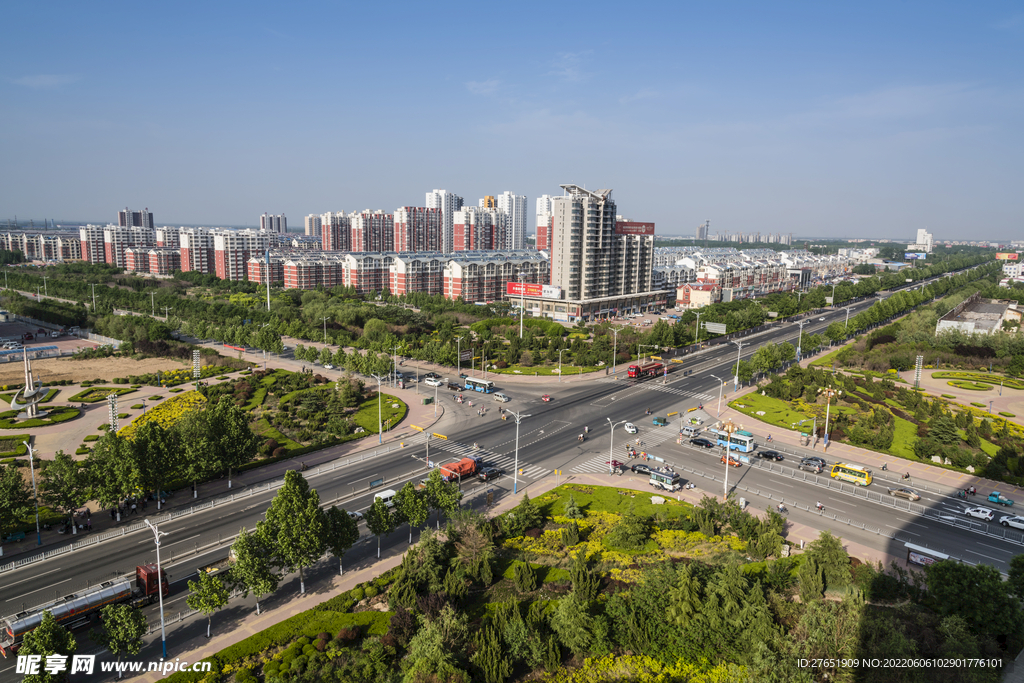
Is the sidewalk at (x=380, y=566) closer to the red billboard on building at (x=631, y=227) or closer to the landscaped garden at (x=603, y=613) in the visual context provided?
the landscaped garden at (x=603, y=613)

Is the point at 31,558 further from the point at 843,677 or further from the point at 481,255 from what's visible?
the point at 481,255

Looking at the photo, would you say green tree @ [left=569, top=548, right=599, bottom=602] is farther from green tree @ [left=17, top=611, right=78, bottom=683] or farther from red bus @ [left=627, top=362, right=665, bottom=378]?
red bus @ [left=627, top=362, right=665, bottom=378]

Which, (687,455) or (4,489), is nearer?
(4,489)

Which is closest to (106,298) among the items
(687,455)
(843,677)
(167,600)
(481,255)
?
(481,255)

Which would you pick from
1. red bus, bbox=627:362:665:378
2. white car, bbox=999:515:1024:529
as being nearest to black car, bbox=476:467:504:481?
red bus, bbox=627:362:665:378

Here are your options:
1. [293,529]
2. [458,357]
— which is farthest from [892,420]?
[293,529]

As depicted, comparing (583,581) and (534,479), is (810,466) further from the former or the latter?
(583,581)
